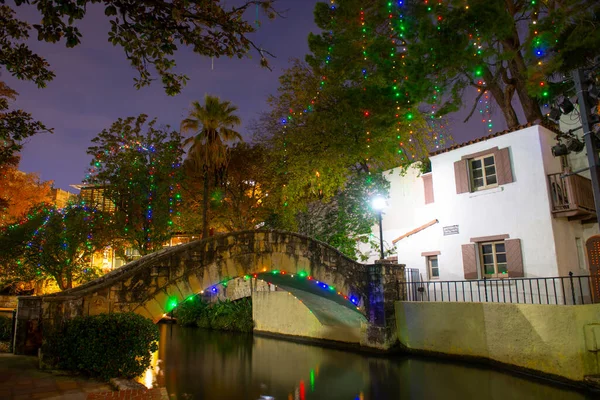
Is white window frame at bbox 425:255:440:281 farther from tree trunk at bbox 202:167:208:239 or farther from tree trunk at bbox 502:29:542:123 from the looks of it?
tree trunk at bbox 202:167:208:239

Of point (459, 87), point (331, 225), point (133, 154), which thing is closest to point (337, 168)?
point (331, 225)

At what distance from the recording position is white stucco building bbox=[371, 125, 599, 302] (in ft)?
Result: 41.5

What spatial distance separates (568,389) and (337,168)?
1067 cm

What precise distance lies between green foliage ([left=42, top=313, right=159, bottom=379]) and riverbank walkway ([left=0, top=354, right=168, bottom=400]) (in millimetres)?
256

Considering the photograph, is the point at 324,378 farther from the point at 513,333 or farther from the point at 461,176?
the point at 461,176

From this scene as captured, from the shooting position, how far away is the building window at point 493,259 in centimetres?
1354

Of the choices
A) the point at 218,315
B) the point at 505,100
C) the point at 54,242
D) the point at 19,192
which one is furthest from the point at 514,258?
the point at 19,192

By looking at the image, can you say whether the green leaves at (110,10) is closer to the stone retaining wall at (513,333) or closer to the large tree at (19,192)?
the stone retaining wall at (513,333)

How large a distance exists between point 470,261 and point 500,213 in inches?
73.3

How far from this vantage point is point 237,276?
32.8 feet

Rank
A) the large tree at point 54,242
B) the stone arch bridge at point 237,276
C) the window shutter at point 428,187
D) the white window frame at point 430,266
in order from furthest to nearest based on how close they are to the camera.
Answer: the window shutter at point 428,187 → the white window frame at point 430,266 → the large tree at point 54,242 → the stone arch bridge at point 237,276

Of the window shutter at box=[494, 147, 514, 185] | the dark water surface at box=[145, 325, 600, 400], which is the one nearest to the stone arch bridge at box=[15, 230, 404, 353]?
the dark water surface at box=[145, 325, 600, 400]

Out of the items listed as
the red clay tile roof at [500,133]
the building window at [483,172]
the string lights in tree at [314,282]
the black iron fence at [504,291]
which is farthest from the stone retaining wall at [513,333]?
the red clay tile roof at [500,133]

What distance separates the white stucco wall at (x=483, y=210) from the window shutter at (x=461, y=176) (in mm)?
208
